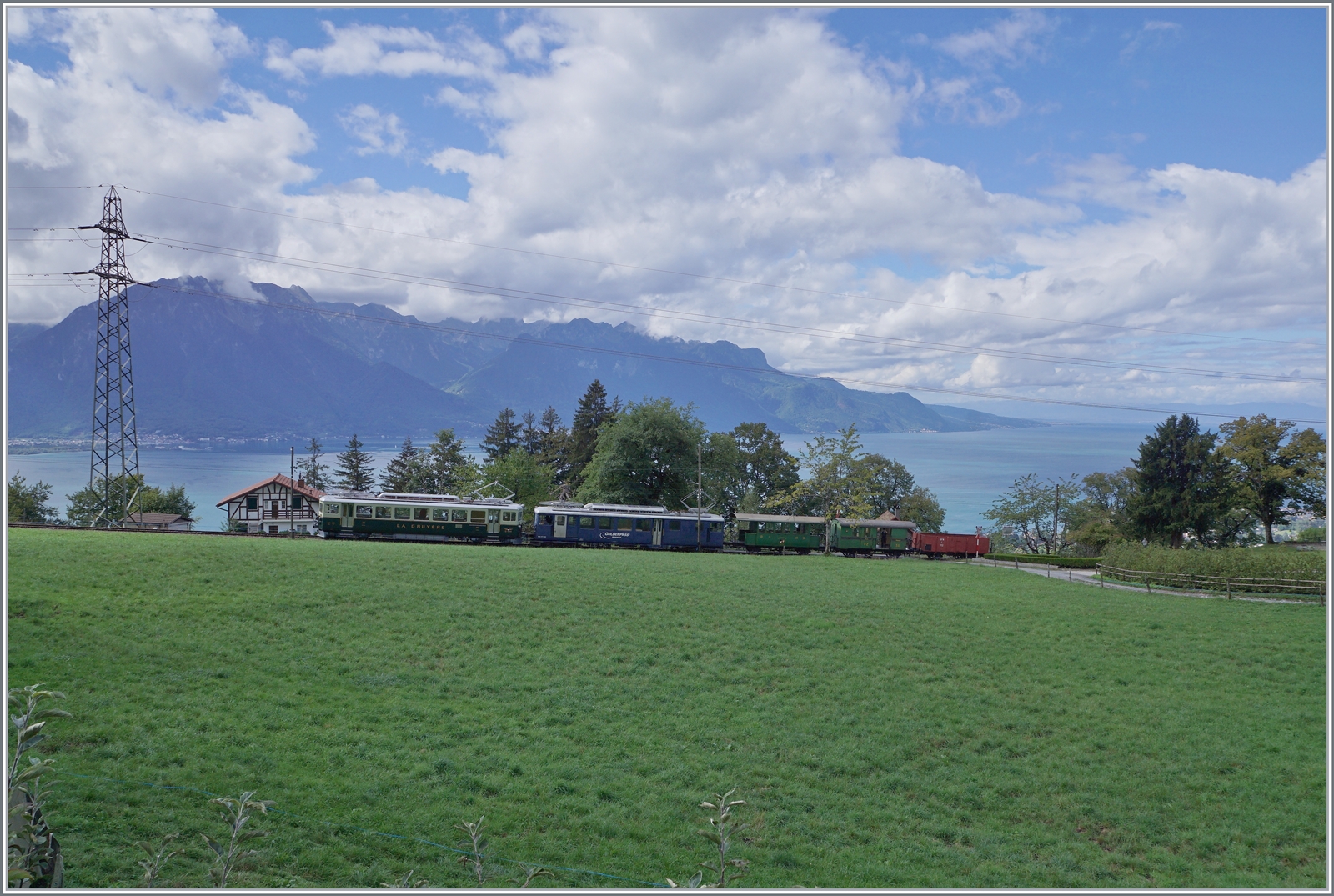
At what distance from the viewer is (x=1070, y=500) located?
71.6m

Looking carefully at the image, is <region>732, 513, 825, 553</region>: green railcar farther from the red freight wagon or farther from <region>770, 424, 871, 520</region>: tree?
<region>770, 424, 871, 520</region>: tree

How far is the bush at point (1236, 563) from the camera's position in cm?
2497

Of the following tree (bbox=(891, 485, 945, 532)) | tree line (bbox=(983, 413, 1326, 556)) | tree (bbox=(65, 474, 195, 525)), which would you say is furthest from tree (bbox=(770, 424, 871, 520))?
tree (bbox=(65, 474, 195, 525))

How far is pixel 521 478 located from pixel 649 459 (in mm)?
12884

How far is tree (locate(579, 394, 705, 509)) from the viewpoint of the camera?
46031 mm

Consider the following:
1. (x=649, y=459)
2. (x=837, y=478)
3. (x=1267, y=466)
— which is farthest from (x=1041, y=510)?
(x=649, y=459)

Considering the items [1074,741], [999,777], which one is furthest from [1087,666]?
[999,777]

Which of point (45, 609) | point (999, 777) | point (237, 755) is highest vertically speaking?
point (45, 609)

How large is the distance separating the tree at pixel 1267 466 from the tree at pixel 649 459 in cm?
3385

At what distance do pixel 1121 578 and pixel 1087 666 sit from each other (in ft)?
57.2

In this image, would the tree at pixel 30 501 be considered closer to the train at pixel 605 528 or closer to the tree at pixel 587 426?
the train at pixel 605 528

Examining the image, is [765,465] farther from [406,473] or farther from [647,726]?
[647,726]

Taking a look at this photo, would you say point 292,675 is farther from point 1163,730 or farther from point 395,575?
point 1163,730

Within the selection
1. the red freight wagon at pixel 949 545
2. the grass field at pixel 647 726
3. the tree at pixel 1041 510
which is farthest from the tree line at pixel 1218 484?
the grass field at pixel 647 726
